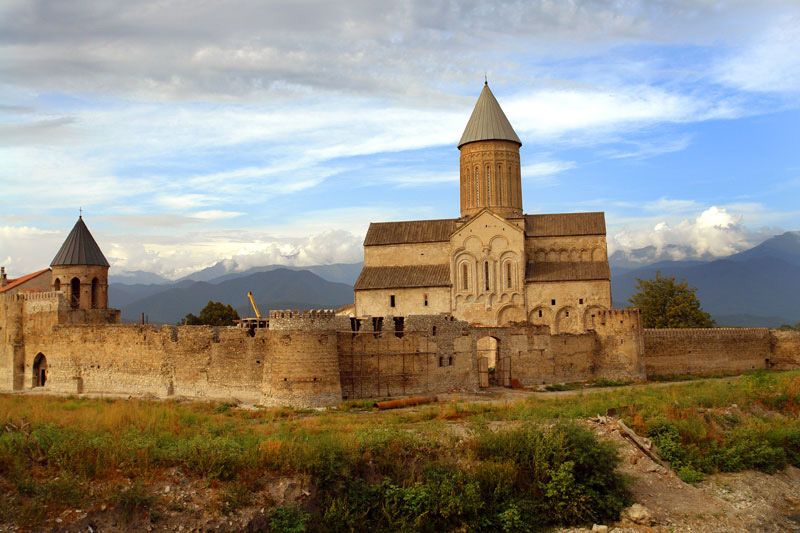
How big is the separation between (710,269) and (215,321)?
169024mm

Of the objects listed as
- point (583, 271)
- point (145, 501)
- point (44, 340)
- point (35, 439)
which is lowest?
point (145, 501)

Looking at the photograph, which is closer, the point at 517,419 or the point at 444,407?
the point at 517,419

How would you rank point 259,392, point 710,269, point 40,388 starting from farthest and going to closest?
point 710,269, point 40,388, point 259,392

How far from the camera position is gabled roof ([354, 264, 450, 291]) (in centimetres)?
4131

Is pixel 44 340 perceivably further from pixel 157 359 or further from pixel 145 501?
pixel 145 501

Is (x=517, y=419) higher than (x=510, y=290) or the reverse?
the reverse

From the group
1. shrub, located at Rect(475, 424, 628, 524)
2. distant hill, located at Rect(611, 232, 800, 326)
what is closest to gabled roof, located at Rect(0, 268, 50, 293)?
shrub, located at Rect(475, 424, 628, 524)

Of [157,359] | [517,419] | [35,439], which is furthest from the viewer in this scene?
[157,359]

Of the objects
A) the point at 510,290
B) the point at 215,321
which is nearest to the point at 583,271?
the point at 510,290

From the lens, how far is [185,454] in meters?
15.8

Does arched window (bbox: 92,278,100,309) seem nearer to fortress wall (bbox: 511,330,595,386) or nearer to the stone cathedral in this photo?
the stone cathedral

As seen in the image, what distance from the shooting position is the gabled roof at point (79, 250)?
34.0m

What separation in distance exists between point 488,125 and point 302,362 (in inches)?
917

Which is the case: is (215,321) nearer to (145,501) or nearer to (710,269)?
(145,501)
